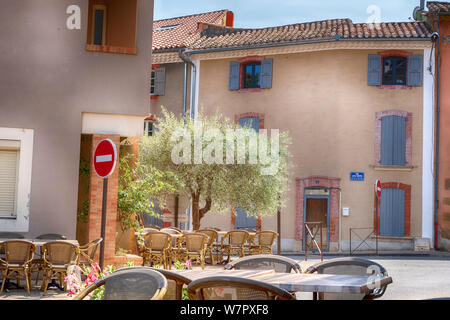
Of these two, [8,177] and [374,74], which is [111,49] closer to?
[8,177]

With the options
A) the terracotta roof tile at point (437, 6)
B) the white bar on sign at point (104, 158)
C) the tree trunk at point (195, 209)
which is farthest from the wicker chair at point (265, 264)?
the terracotta roof tile at point (437, 6)

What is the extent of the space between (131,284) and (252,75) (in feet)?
84.6

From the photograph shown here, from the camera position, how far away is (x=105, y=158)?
32.4 feet

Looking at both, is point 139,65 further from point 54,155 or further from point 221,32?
point 221,32

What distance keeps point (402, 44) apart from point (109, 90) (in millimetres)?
18145

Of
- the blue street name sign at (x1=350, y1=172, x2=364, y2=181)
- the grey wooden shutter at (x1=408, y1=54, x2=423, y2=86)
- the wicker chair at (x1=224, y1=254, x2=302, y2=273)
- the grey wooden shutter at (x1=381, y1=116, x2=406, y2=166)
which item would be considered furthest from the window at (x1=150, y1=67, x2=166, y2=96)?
the wicker chair at (x1=224, y1=254, x2=302, y2=273)

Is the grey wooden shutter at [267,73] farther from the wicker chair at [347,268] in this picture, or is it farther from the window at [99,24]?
the wicker chair at [347,268]

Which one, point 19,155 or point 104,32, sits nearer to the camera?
point 19,155

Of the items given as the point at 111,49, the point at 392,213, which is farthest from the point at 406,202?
the point at 111,49

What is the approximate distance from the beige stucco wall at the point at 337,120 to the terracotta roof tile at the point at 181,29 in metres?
5.26

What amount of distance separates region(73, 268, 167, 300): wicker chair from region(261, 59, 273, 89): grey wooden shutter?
985 inches

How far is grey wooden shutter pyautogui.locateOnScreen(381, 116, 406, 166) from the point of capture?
91.5 ft

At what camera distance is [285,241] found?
28250 mm
